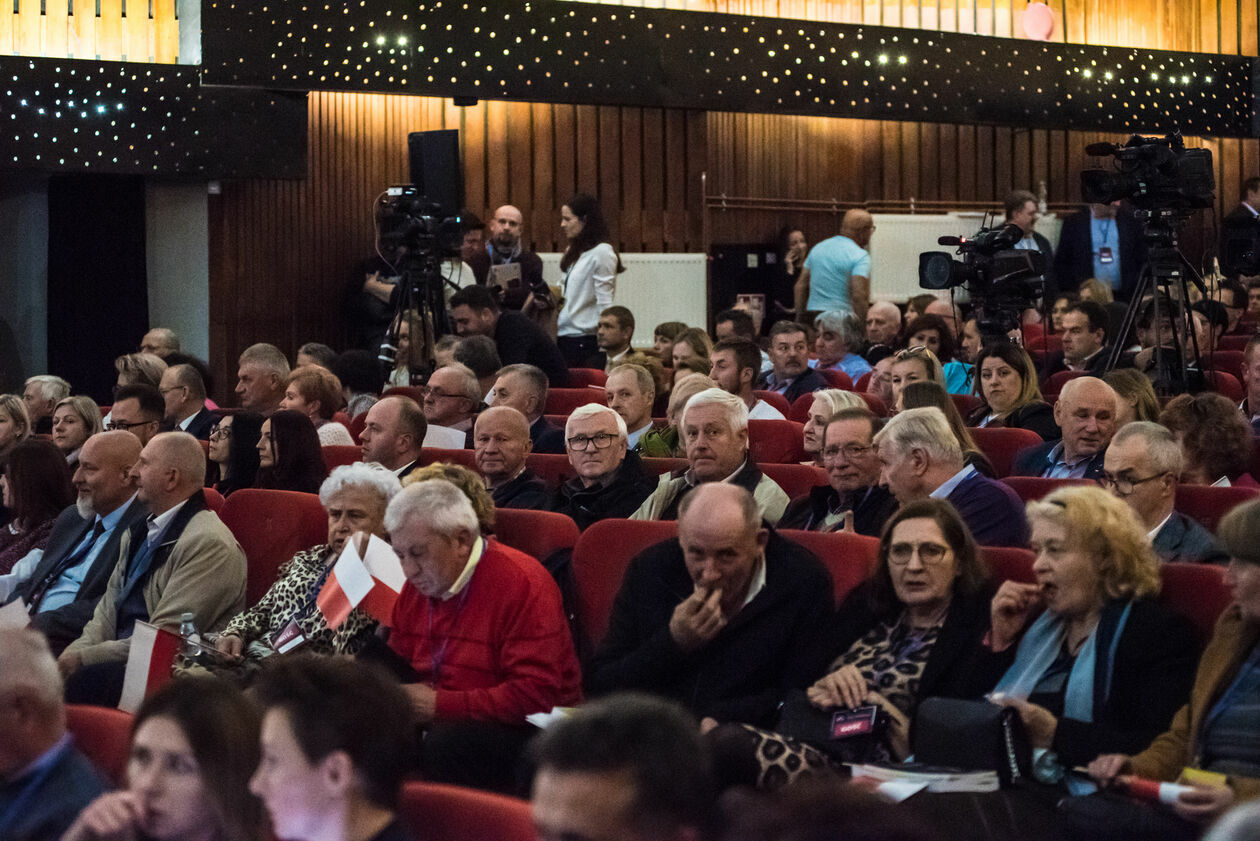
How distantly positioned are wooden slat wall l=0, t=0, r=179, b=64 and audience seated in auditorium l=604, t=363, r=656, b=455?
14.2ft

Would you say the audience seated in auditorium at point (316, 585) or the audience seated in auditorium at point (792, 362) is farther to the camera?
the audience seated in auditorium at point (792, 362)

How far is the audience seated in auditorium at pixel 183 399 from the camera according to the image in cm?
612

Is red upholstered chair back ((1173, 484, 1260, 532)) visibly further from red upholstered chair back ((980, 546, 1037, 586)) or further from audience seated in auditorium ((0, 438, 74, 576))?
audience seated in auditorium ((0, 438, 74, 576))

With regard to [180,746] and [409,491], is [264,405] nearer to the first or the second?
[409,491]

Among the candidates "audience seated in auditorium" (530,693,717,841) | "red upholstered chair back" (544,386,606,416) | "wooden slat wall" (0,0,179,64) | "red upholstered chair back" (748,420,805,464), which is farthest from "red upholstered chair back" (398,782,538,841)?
"wooden slat wall" (0,0,179,64)

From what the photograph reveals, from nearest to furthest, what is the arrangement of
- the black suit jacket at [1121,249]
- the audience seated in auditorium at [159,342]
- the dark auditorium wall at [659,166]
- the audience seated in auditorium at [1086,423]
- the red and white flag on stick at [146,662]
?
1. the red and white flag on stick at [146,662]
2. the audience seated in auditorium at [1086,423]
3. the audience seated in auditorium at [159,342]
4. the dark auditorium wall at [659,166]
5. the black suit jacket at [1121,249]

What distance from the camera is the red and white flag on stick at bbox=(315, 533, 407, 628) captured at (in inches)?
139

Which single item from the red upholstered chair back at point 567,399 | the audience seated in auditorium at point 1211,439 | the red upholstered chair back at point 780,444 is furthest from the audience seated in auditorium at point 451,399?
the audience seated in auditorium at point 1211,439

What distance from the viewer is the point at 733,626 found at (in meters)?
3.16

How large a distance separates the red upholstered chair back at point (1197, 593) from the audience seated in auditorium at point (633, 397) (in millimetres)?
2769

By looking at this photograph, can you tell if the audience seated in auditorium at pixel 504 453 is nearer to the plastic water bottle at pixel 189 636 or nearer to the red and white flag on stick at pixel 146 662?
the plastic water bottle at pixel 189 636

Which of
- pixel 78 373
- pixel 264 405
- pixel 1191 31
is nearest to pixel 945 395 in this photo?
pixel 264 405

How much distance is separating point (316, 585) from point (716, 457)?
1107 millimetres

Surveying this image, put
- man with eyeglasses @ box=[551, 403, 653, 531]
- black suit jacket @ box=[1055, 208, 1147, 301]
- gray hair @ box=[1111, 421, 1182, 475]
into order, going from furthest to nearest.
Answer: black suit jacket @ box=[1055, 208, 1147, 301] < man with eyeglasses @ box=[551, 403, 653, 531] < gray hair @ box=[1111, 421, 1182, 475]
